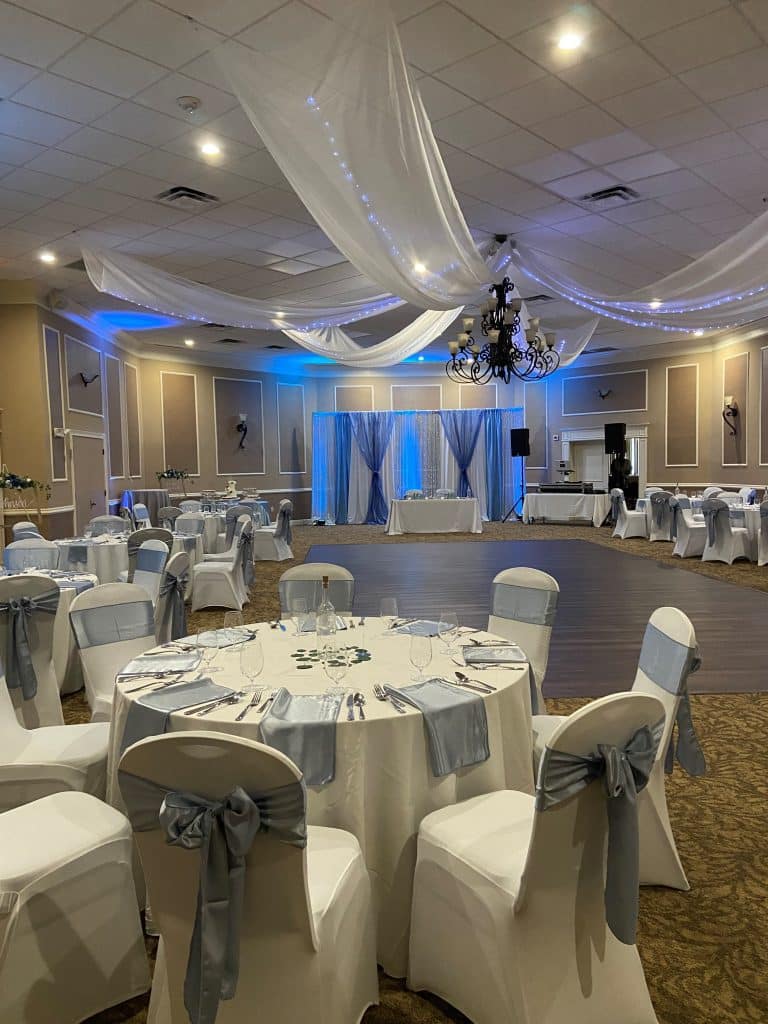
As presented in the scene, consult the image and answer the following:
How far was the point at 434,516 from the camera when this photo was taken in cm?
1470

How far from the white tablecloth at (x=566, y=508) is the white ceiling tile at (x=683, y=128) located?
10580mm

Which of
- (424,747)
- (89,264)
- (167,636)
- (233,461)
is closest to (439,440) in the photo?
(233,461)

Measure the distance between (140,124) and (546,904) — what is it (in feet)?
17.0

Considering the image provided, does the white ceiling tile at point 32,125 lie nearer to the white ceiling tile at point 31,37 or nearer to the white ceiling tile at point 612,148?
the white ceiling tile at point 31,37

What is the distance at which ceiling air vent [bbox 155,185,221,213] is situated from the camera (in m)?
6.18

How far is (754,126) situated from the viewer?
5168mm

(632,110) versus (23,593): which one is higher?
(632,110)

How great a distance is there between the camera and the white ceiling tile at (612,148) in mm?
5332

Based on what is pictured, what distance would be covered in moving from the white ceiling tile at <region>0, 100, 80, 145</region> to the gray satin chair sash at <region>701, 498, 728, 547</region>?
811cm

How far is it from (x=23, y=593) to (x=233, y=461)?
12.6 m

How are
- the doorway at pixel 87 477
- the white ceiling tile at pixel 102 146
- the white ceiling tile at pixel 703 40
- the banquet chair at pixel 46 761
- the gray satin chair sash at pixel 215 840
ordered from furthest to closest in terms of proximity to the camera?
the doorway at pixel 87 477
the white ceiling tile at pixel 102 146
the white ceiling tile at pixel 703 40
the banquet chair at pixel 46 761
the gray satin chair sash at pixel 215 840

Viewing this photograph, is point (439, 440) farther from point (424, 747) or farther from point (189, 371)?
point (424, 747)

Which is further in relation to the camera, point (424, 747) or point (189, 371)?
point (189, 371)

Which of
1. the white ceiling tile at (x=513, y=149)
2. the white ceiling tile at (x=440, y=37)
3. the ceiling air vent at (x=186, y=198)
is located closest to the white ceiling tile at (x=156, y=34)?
the white ceiling tile at (x=440, y=37)
